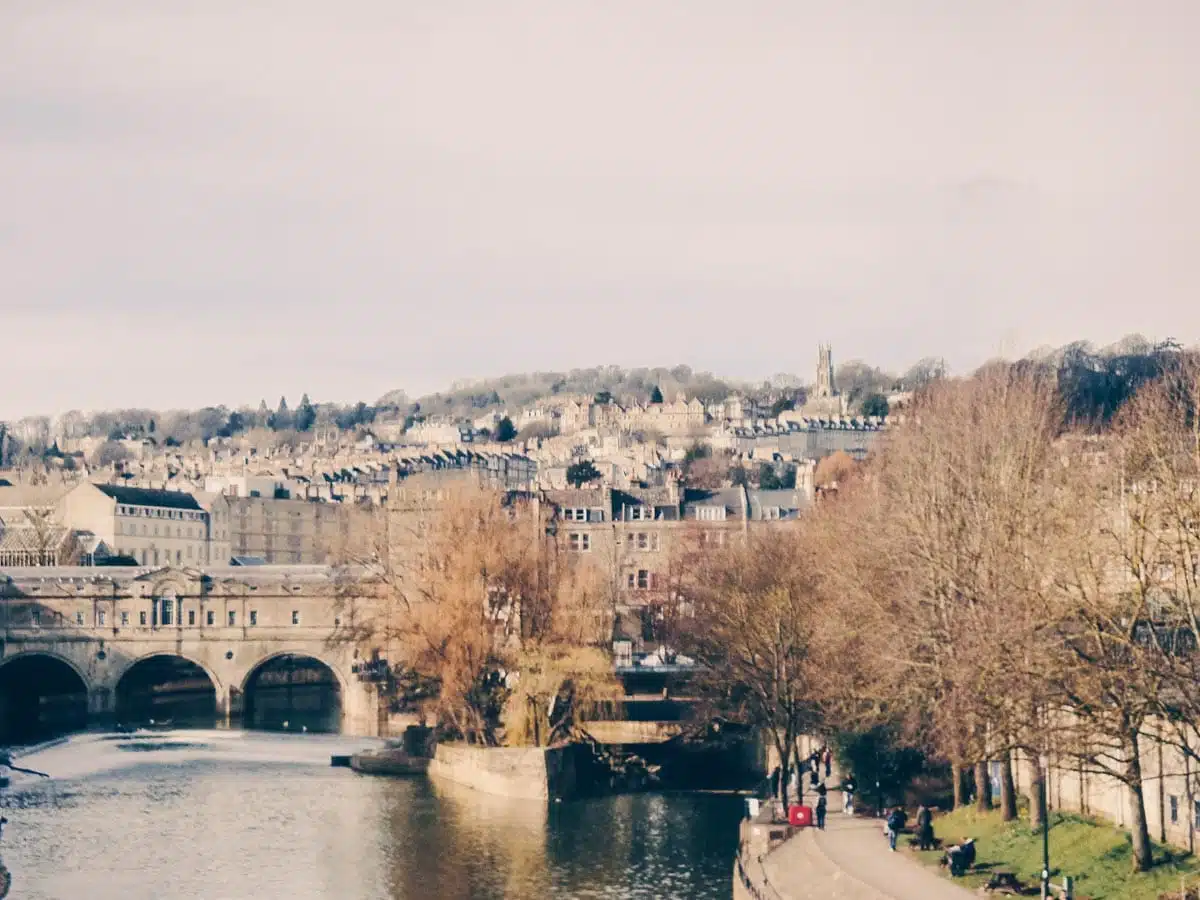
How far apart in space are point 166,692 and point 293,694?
716cm

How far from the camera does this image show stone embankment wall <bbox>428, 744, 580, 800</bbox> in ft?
220

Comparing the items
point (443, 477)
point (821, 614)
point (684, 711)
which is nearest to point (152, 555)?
point (443, 477)

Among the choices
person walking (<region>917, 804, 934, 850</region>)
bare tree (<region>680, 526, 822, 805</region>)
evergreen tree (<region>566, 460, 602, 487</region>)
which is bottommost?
person walking (<region>917, 804, 934, 850</region>)

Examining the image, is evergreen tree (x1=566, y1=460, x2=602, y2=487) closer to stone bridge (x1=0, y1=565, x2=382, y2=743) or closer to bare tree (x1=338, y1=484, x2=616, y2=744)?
stone bridge (x1=0, y1=565, x2=382, y2=743)

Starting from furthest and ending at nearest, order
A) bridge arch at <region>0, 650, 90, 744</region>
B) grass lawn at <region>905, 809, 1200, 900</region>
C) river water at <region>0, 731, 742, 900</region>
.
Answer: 1. bridge arch at <region>0, 650, 90, 744</region>
2. river water at <region>0, 731, 742, 900</region>
3. grass lawn at <region>905, 809, 1200, 900</region>

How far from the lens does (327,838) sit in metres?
59.5

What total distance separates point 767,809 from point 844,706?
5.74 metres

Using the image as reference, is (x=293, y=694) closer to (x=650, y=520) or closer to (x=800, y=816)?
(x=650, y=520)

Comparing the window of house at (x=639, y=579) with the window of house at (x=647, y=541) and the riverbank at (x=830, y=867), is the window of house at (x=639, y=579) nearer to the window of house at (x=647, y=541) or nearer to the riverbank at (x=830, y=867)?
the window of house at (x=647, y=541)

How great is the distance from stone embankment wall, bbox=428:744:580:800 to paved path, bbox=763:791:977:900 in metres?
16.1

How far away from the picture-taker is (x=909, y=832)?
5109 centimetres

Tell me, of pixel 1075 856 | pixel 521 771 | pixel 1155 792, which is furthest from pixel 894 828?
pixel 521 771

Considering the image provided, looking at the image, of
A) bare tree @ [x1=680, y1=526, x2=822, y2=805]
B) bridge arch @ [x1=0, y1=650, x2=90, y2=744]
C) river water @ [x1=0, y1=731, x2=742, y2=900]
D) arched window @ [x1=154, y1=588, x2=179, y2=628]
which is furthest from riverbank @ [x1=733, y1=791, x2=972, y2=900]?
arched window @ [x1=154, y1=588, x2=179, y2=628]

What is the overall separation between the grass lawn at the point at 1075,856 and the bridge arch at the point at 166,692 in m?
52.4
